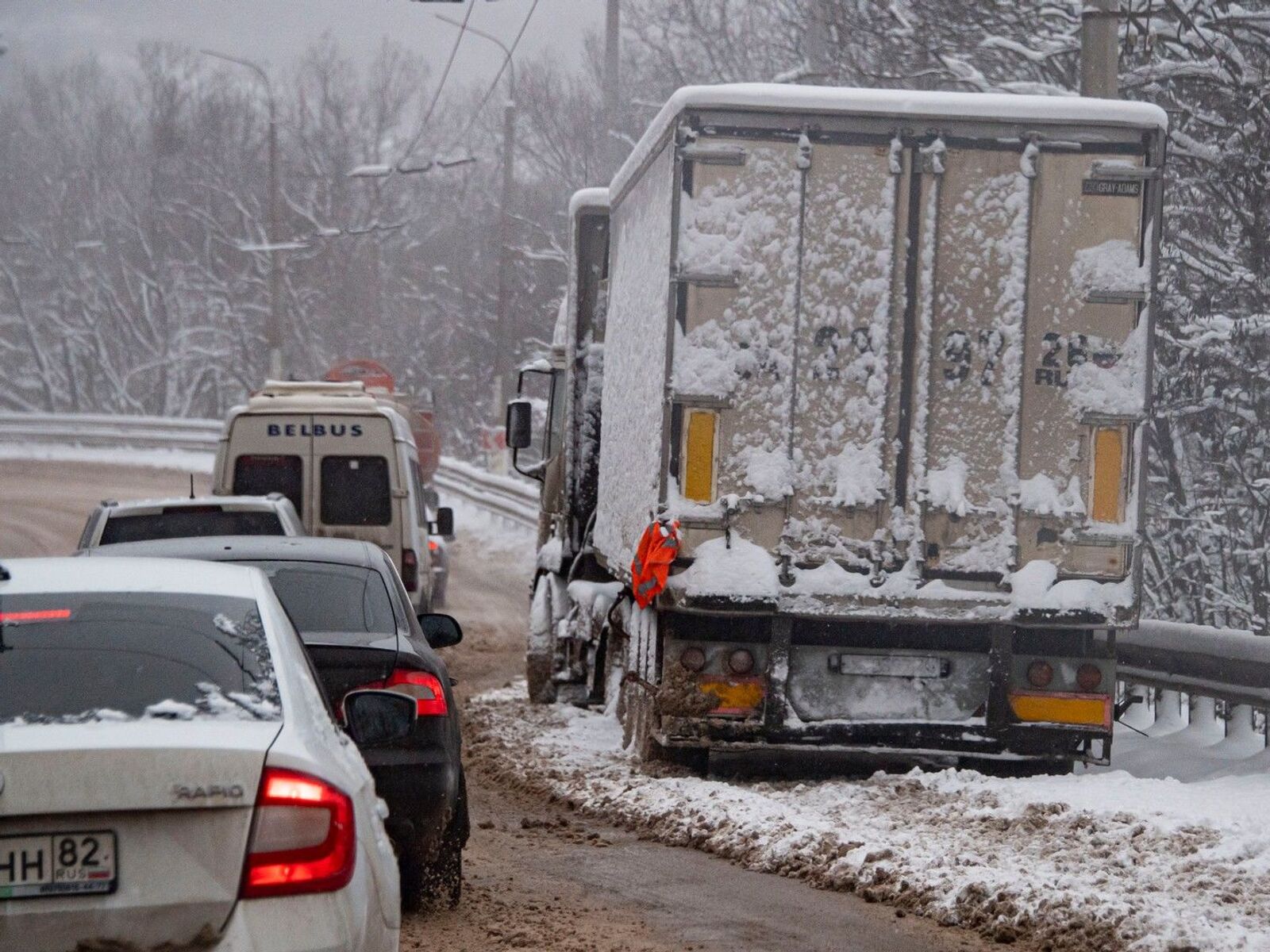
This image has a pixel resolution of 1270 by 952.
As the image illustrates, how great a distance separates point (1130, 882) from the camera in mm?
6645

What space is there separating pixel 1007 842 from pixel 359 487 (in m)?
9.41

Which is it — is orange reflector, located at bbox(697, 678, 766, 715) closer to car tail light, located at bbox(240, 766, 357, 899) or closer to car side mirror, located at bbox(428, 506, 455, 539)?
car tail light, located at bbox(240, 766, 357, 899)

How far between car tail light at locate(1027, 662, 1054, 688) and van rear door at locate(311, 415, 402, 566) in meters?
7.60

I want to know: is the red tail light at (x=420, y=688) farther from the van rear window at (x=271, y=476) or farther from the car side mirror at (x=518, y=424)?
the van rear window at (x=271, y=476)

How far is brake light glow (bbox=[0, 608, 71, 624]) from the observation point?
4.45 metres

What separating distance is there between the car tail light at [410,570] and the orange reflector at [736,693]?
6246 mm

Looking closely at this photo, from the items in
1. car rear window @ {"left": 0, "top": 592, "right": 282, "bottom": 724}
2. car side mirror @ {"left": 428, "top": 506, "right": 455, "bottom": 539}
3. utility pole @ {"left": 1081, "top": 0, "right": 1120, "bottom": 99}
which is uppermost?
utility pole @ {"left": 1081, "top": 0, "right": 1120, "bottom": 99}

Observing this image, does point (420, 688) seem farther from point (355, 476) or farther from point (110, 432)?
point (110, 432)

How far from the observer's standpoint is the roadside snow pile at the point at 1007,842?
6262 mm

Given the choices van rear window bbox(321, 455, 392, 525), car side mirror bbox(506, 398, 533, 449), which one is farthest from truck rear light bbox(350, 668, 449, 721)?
van rear window bbox(321, 455, 392, 525)

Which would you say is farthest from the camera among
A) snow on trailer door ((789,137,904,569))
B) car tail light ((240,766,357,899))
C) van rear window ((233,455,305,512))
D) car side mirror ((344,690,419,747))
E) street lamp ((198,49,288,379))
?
street lamp ((198,49,288,379))

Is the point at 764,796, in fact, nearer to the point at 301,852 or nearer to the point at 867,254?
the point at 867,254

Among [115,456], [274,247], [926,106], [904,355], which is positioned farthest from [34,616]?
[115,456]

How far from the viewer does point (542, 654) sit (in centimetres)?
1384
